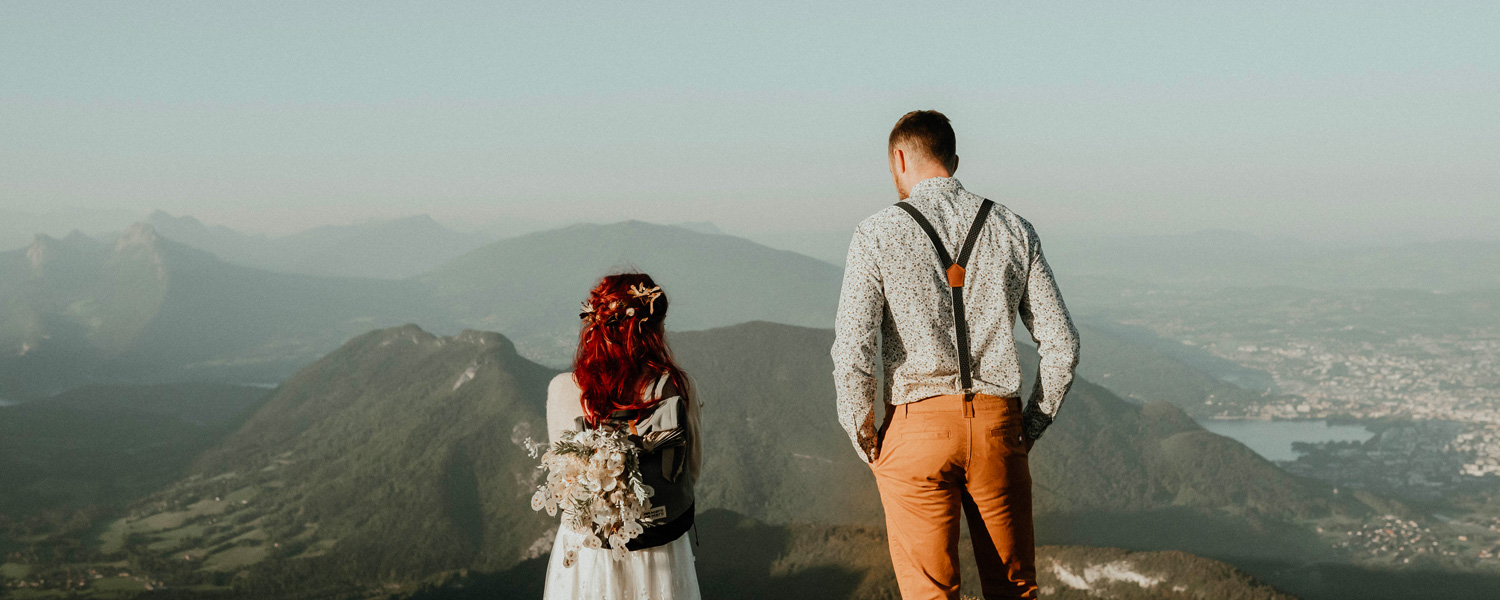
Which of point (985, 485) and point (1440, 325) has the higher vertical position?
point (985, 485)

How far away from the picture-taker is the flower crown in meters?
3.86

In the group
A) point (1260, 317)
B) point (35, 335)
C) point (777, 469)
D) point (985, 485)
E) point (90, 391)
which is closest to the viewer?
point (985, 485)

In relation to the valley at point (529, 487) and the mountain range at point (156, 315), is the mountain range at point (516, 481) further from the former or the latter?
the mountain range at point (156, 315)

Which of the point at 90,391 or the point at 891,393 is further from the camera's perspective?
the point at 90,391

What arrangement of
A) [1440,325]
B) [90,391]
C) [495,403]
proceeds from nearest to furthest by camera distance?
[495,403] < [90,391] < [1440,325]

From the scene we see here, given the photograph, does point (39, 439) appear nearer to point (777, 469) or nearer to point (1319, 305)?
point (777, 469)

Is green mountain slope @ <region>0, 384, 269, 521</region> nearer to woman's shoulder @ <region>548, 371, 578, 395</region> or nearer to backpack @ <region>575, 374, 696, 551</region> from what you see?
woman's shoulder @ <region>548, 371, 578, 395</region>

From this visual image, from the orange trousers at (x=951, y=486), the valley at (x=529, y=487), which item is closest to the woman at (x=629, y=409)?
the orange trousers at (x=951, y=486)

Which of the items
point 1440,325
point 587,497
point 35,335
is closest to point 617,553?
point 587,497

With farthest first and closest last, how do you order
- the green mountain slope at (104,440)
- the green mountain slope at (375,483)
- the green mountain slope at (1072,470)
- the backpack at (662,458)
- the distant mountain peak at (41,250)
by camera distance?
the distant mountain peak at (41,250) → the green mountain slope at (104,440) → the green mountain slope at (1072,470) → the green mountain slope at (375,483) → the backpack at (662,458)

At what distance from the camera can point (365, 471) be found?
72312mm

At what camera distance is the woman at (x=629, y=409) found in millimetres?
3906

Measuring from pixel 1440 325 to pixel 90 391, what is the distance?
227617 mm

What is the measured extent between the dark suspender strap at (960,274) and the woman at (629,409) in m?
1.27
